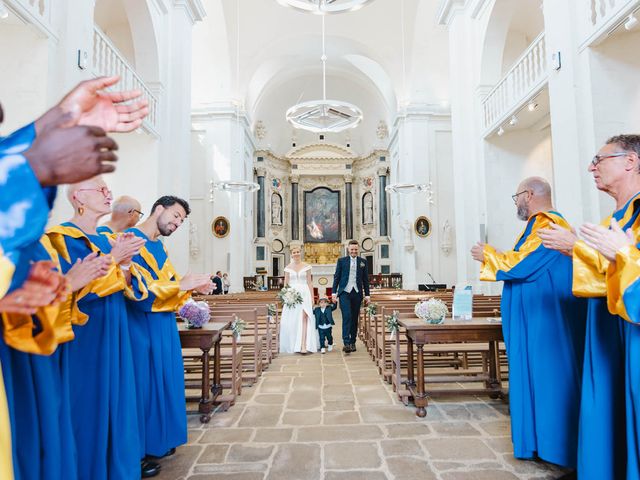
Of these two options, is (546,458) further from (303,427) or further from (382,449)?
(303,427)

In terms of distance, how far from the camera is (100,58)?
679cm

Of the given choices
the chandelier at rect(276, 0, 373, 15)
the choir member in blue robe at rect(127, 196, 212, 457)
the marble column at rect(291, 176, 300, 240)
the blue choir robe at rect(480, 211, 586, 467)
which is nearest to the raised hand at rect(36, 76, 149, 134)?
the choir member in blue robe at rect(127, 196, 212, 457)

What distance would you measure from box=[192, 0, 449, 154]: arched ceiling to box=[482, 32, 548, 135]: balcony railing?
6.55 metres

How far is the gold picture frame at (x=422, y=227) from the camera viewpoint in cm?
1474

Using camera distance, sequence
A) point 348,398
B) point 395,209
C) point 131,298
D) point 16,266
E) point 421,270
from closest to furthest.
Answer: point 16,266 < point 131,298 < point 348,398 < point 421,270 < point 395,209

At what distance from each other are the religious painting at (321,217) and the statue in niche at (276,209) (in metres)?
1.36

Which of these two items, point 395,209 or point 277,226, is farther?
point 277,226

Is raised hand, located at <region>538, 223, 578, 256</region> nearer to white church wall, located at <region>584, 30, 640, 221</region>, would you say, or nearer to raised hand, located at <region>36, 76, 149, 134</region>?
raised hand, located at <region>36, 76, 149, 134</region>

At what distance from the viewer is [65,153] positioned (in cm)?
88

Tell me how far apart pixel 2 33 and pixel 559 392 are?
6.38 meters

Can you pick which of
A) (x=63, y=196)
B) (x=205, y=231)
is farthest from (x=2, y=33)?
(x=205, y=231)

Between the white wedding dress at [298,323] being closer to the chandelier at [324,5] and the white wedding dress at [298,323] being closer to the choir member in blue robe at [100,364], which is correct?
the choir member in blue robe at [100,364]

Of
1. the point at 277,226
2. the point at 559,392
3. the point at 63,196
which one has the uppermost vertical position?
the point at 277,226

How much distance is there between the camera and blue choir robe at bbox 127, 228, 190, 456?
2.49 meters
